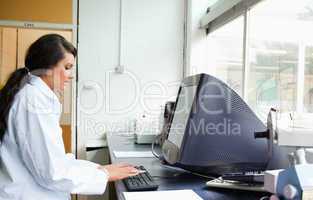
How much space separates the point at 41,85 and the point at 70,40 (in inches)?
71.4

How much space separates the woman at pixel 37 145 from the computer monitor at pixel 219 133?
392 mm

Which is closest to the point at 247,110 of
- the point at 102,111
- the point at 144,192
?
the point at 144,192

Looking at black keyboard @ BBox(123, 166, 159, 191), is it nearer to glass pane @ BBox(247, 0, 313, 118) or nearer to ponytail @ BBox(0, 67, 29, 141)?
ponytail @ BBox(0, 67, 29, 141)

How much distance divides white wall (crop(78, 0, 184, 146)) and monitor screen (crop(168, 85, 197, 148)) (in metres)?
1.79

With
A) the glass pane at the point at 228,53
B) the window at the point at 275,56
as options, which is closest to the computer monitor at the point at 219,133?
the window at the point at 275,56

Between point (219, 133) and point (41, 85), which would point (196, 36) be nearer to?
point (219, 133)

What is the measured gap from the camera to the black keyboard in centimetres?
131

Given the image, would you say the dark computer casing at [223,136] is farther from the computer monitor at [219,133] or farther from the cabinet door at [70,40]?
the cabinet door at [70,40]

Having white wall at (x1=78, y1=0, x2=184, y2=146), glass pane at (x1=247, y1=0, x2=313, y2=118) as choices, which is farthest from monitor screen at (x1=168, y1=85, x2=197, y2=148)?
white wall at (x1=78, y1=0, x2=184, y2=146)

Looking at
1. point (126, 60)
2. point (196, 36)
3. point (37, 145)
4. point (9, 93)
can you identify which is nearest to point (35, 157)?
point (37, 145)

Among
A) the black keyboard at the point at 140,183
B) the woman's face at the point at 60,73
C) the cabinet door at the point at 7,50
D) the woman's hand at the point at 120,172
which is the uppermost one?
the cabinet door at the point at 7,50

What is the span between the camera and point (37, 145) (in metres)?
1.22

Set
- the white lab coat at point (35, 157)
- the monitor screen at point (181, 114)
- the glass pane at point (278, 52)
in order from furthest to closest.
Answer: the glass pane at point (278, 52)
the monitor screen at point (181, 114)
the white lab coat at point (35, 157)

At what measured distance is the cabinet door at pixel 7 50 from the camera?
9.53 ft
